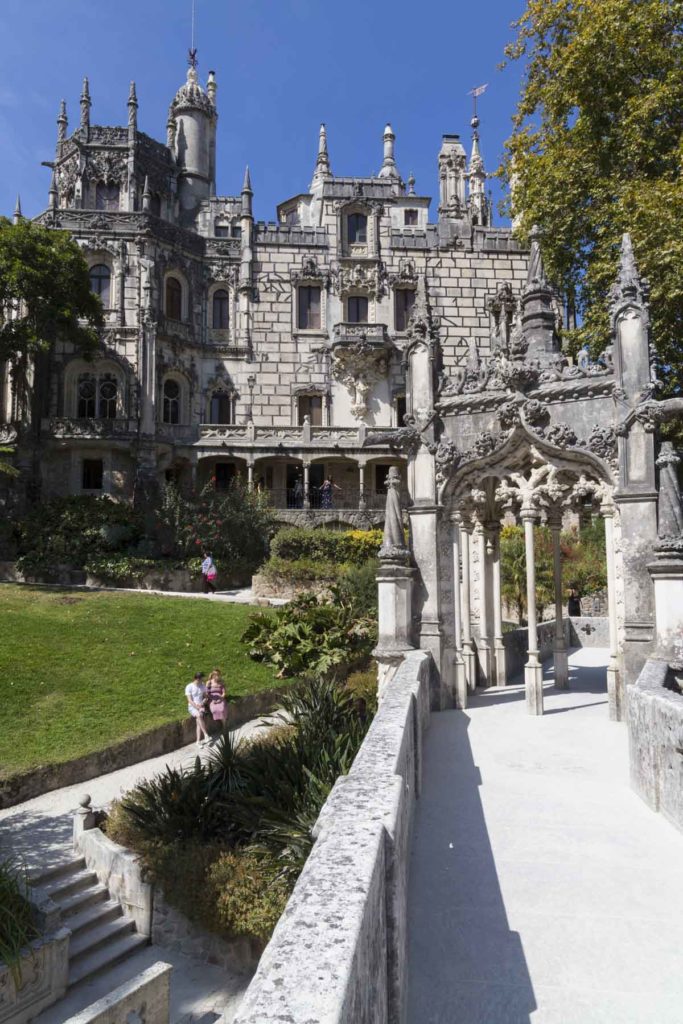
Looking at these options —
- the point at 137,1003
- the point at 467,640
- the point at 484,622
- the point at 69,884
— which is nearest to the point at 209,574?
the point at 484,622

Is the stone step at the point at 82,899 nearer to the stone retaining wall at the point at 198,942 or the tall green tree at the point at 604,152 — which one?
the stone retaining wall at the point at 198,942

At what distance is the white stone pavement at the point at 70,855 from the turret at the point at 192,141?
37.9 metres

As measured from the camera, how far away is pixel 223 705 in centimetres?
1310

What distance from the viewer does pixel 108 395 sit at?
36.0m

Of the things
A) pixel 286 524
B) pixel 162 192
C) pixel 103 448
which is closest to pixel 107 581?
pixel 286 524

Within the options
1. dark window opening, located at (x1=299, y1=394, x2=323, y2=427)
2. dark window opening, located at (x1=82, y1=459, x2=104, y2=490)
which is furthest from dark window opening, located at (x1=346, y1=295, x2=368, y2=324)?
dark window opening, located at (x1=82, y1=459, x2=104, y2=490)

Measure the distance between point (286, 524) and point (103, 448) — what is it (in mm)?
10763

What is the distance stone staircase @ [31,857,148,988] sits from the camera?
8.16 meters

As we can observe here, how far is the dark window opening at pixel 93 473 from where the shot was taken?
113ft

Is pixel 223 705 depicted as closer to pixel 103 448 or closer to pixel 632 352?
pixel 632 352

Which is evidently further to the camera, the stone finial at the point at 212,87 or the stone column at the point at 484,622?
the stone finial at the point at 212,87

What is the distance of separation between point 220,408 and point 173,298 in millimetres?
6845

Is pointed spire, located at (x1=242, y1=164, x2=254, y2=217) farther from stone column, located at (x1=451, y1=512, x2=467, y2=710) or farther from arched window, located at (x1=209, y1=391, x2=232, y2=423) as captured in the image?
stone column, located at (x1=451, y1=512, x2=467, y2=710)

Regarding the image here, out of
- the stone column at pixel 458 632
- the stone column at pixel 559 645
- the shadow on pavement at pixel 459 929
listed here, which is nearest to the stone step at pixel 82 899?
A: the shadow on pavement at pixel 459 929
